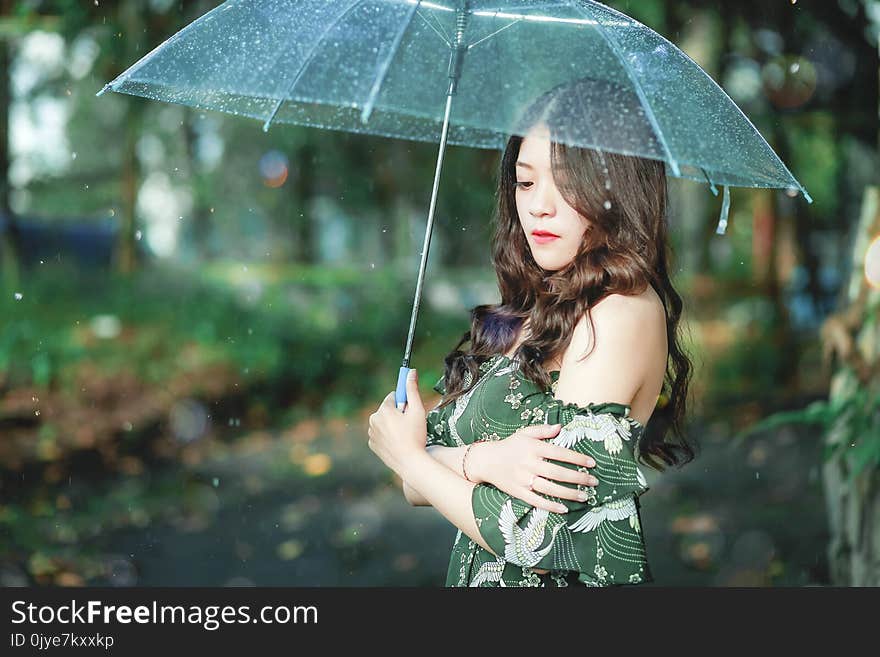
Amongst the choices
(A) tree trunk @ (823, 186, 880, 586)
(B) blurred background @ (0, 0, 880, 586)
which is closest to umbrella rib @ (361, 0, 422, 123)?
(B) blurred background @ (0, 0, 880, 586)

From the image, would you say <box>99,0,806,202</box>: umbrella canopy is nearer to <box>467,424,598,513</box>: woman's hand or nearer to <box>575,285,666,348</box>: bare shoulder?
<box>575,285,666,348</box>: bare shoulder

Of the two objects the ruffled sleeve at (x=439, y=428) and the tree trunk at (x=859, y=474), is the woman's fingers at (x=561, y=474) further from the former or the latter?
the tree trunk at (x=859, y=474)

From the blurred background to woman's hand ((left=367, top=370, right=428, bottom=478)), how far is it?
116cm

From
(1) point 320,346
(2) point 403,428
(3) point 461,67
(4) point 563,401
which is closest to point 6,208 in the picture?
(1) point 320,346

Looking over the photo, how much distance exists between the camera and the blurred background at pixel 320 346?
6.00 metres

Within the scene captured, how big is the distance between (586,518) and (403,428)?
0.47m

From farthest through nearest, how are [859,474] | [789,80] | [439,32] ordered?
[789,80]
[859,474]
[439,32]

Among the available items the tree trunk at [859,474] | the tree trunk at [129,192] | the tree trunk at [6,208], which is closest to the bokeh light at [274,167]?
the tree trunk at [129,192]

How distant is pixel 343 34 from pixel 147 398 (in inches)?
284

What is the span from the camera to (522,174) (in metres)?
2.36

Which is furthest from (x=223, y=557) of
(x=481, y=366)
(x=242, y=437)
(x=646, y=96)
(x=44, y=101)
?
(x=44, y=101)

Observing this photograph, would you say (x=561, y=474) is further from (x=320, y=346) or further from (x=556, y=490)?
(x=320, y=346)

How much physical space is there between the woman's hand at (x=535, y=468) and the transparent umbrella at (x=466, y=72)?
31 centimetres

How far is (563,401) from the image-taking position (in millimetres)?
2217
